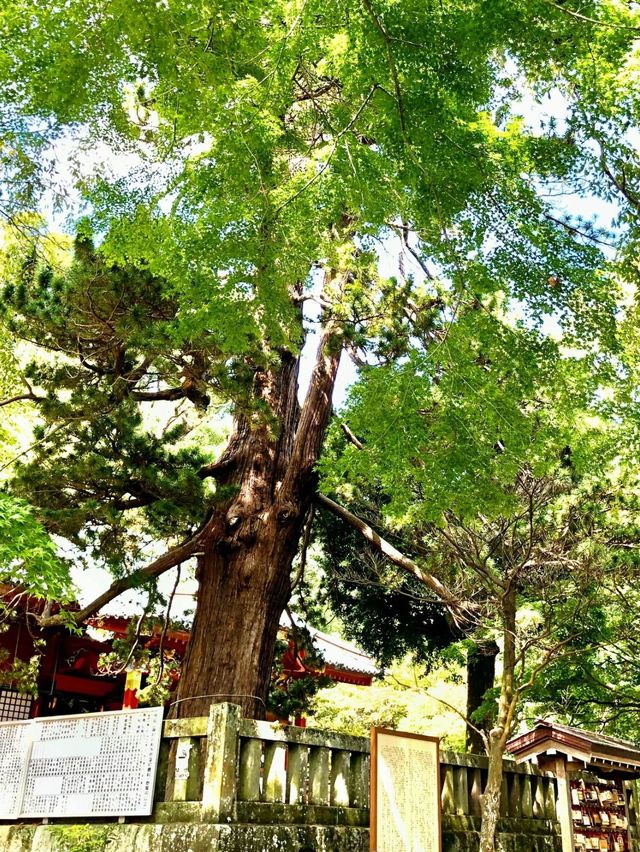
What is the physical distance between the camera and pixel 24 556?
15.6ft

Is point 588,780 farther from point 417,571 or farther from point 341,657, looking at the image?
point 341,657

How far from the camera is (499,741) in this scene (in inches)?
274

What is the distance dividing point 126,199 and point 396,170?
2.11 metres

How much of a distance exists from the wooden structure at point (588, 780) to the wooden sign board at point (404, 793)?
6.26 ft

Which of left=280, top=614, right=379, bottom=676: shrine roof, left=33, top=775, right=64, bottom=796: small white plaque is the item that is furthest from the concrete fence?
left=280, top=614, right=379, bottom=676: shrine roof

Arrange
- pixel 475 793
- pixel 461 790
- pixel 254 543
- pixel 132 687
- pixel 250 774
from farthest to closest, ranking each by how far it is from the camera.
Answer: pixel 132 687
pixel 254 543
pixel 475 793
pixel 461 790
pixel 250 774

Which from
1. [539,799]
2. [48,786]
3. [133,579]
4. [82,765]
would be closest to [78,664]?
[133,579]

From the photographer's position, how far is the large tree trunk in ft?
24.2

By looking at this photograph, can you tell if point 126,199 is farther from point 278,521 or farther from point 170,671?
point 170,671

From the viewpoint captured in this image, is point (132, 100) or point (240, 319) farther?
point (132, 100)

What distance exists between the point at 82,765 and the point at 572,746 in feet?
14.9

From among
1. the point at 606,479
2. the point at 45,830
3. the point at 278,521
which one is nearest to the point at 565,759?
the point at 606,479

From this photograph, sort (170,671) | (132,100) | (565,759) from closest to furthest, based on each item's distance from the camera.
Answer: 1. (132,100)
2. (565,759)
3. (170,671)

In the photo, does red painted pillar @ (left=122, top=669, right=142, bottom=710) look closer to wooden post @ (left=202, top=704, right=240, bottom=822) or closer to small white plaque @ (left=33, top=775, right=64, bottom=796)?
small white plaque @ (left=33, top=775, right=64, bottom=796)
